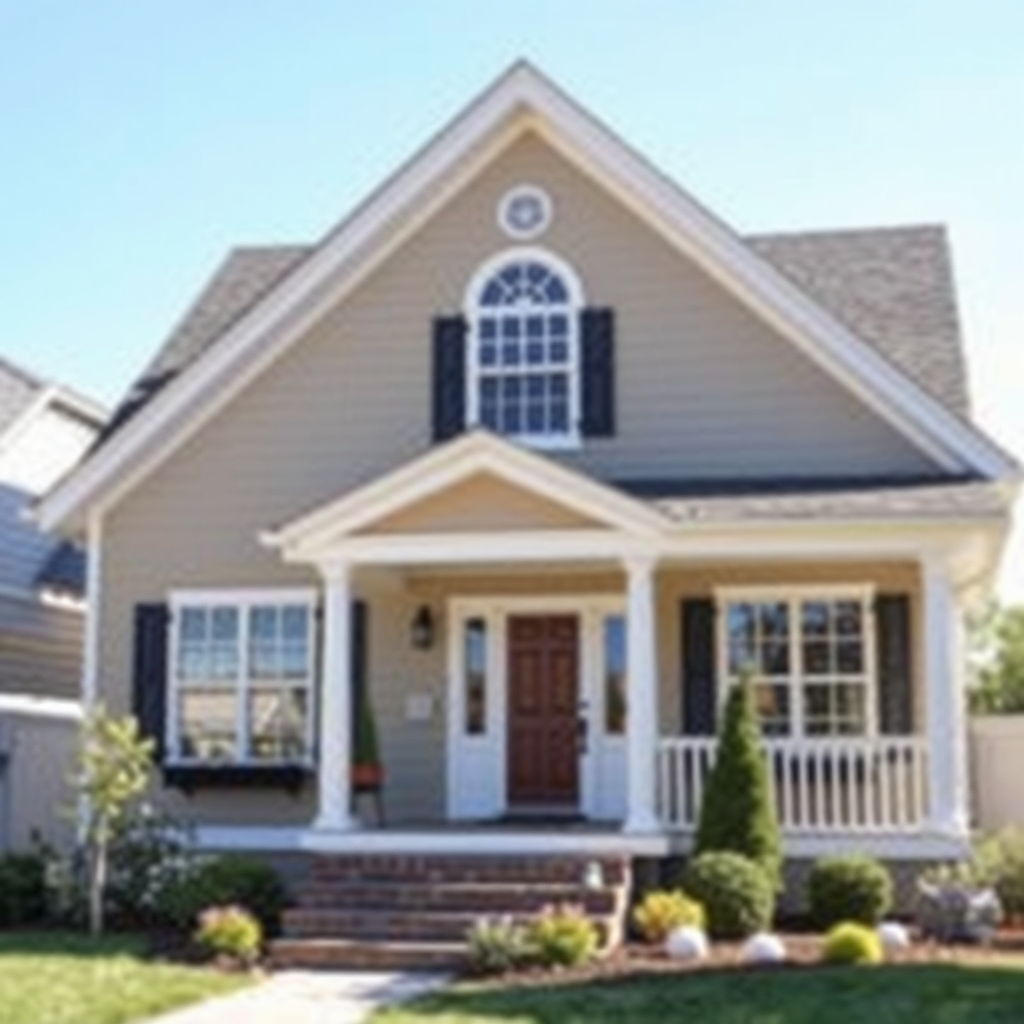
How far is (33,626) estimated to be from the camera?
985 inches

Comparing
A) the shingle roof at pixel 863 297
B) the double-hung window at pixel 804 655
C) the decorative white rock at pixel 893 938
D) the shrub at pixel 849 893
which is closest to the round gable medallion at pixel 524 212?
the shingle roof at pixel 863 297

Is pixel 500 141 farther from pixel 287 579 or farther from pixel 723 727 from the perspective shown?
pixel 723 727

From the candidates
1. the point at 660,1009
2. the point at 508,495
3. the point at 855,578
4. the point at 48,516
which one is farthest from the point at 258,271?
the point at 660,1009

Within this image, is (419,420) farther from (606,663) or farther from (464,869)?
(464,869)

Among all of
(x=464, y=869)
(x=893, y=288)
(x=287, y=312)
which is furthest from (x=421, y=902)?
(x=893, y=288)

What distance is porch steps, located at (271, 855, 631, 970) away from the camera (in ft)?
50.9

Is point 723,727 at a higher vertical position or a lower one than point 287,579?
lower

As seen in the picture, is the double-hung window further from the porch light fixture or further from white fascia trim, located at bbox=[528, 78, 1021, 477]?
the porch light fixture

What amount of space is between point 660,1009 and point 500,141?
33.4 feet

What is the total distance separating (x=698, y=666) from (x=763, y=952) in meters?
4.84

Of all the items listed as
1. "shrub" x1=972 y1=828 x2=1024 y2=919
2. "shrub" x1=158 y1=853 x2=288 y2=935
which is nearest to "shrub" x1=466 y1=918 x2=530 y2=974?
"shrub" x1=158 y1=853 x2=288 y2=935

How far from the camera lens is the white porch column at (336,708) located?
17859 millimetres

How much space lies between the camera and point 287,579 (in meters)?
20.0

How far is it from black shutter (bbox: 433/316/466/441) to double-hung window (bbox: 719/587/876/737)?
3265 millimetres
